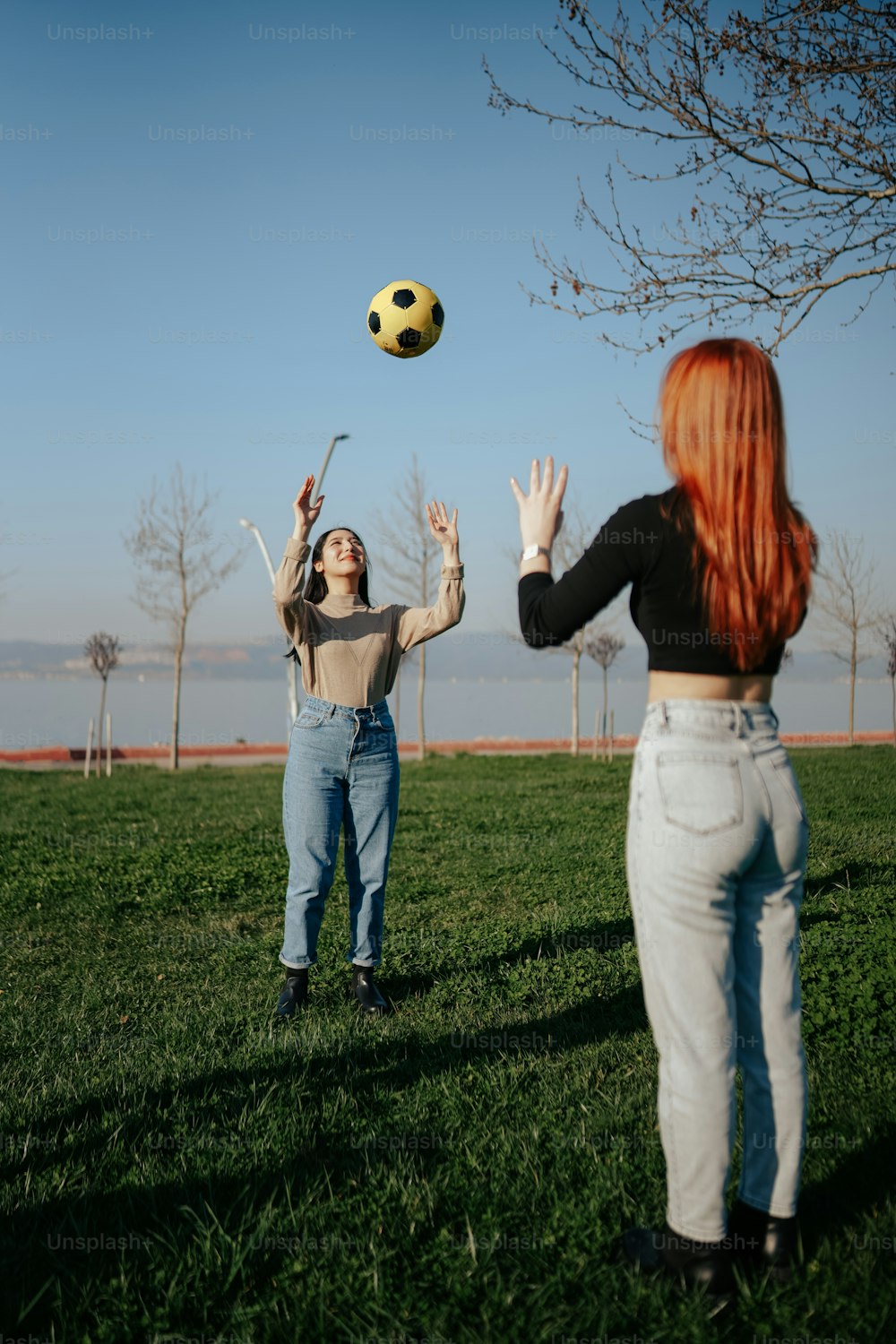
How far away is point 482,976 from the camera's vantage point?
546 centimetres

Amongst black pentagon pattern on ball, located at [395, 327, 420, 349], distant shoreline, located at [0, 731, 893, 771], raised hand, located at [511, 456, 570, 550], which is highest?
black pentagon pattern on ball, located at [395, 327, 420, 349]

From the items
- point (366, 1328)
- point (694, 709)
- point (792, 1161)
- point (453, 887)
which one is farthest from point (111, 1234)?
point (453, 887)

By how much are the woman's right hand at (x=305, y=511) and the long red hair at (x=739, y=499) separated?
7.88 feet

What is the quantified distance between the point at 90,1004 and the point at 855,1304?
13.6ft

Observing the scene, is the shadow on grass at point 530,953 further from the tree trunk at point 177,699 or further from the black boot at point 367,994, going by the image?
the tree trunk at point 177,699

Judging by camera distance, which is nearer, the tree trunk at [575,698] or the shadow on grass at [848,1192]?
the shadow on grass at [848,1192]

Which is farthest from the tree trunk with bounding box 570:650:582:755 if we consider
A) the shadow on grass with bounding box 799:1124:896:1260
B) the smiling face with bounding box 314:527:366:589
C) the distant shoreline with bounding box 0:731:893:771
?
the shadow on grass with bounding box 799:1124:896:1260

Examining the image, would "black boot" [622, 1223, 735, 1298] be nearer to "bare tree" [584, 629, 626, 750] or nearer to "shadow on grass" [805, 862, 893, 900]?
"shadow on grass" [805, 862, 893, 900]

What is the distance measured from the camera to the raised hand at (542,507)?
2.66 metres

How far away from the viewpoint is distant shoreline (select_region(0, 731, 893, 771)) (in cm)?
3030

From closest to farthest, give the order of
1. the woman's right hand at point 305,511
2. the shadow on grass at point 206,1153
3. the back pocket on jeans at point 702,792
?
1. the back pocket on jeans at point 702,792
2. the shadow on grass at point 206,1153
3. the woman's right hand at point 305,511

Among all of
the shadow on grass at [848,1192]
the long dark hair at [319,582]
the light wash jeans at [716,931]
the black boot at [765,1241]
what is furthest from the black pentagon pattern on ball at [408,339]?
the black boot at [765,1241]

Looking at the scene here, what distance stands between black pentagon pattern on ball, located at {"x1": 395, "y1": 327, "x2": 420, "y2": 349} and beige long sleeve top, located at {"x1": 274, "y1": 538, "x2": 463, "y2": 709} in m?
1.82

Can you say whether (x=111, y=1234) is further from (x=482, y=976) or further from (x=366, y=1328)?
(x=482, y=976)
